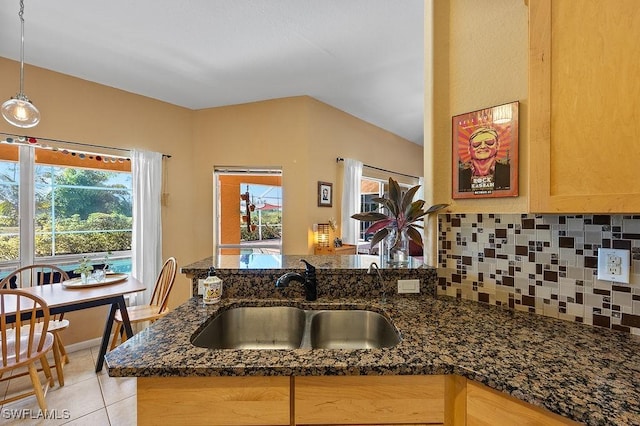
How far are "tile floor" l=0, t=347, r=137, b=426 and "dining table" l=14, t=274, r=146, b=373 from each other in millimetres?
200

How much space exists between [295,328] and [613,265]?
127 centimetres

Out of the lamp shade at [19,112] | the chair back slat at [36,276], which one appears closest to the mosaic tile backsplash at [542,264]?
the lamp shade at [19,112]

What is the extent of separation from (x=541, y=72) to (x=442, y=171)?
591 mm

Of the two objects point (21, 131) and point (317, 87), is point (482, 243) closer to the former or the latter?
point (317, 87)

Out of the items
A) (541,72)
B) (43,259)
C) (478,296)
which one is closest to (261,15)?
(541,72)

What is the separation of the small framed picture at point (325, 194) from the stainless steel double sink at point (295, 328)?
258cm

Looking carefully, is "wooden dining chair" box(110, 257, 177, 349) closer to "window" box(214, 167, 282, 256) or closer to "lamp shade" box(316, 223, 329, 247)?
"window" box(214, 167, 282, 256)

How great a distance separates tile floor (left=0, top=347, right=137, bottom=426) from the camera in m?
1.82

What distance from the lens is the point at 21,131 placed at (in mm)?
2541

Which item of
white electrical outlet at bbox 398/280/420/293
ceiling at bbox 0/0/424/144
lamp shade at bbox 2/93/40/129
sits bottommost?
white electrical outlet at bbox 398/280/420/293

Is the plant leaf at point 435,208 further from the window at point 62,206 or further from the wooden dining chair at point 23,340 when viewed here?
the window at point 62,206

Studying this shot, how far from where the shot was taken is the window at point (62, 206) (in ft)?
8.46

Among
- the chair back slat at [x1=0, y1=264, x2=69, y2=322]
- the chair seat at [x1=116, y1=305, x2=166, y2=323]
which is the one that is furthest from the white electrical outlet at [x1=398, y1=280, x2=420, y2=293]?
the chair back slat at [x1=0, y1=264, x2=69, y2=322]

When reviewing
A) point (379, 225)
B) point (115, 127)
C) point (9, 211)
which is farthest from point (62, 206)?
point (379, 225)
